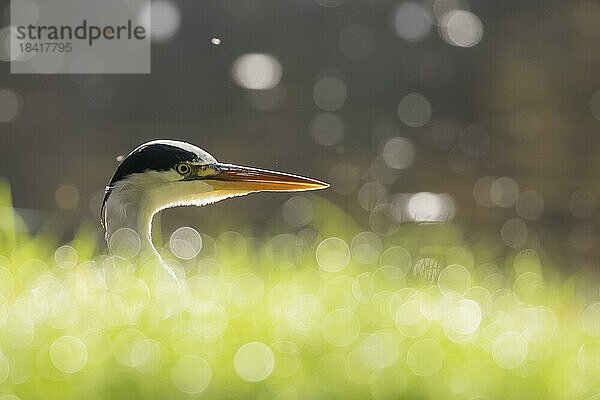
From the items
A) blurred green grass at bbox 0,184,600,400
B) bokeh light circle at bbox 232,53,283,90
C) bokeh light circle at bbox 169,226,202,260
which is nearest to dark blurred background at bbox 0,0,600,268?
bokeh light circle at bbox 232,53,283,90

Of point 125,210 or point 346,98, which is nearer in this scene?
point 125,210

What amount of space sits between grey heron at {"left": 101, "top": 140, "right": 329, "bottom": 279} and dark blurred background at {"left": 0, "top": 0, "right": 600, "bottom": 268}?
340cm

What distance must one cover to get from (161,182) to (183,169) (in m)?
0.07

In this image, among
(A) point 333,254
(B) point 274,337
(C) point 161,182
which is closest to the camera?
(B) point 274,337

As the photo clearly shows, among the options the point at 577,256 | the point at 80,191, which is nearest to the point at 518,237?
the point at 577,256

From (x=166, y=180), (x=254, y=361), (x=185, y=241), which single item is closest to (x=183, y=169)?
(x=166, y=180)

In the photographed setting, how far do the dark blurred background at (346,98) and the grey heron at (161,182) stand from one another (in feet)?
11.2

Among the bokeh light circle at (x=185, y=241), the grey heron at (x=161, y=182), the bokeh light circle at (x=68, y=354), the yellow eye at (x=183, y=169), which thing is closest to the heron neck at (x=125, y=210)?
the grey heron at (x=161, y=182)

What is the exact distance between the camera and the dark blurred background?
632 cm

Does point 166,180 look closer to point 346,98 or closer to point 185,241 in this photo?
point 185,241

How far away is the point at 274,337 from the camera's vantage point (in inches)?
57.7

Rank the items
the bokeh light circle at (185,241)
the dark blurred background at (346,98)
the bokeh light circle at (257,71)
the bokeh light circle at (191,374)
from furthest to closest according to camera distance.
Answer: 1. the bokeh light circle at (257,71)
2. the dark blurred background at (346,98)
3. the bokeh light circle at (185,241)
4. the bokeh light circle at (191,374)

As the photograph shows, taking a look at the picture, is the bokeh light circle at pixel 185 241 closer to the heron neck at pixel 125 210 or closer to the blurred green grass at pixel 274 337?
the heron neck at pixel 125 210

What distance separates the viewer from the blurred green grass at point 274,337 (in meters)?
1.30
